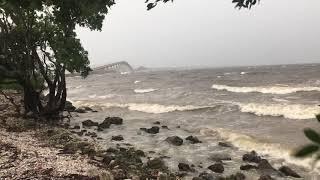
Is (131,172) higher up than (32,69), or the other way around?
(32,69)

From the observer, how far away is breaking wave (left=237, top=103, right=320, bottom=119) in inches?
1080

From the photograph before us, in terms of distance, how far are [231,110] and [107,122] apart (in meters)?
9.40

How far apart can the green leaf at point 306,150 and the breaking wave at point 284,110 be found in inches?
1021

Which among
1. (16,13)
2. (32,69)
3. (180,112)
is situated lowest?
(180,112)

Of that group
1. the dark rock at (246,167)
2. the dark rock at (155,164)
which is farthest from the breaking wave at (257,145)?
the dark rock at (155,164)

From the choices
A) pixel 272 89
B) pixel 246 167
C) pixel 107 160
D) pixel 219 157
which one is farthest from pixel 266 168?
pixel 272 89

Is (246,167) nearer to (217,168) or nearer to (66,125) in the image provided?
(217,168)

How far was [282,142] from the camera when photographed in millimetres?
19500

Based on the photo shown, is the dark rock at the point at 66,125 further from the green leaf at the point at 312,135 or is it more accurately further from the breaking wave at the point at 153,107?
the green leaf at the point at 312,135

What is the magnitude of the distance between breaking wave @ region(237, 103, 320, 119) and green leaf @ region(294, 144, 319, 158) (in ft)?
85.0

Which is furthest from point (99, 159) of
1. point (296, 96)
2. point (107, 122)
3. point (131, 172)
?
point (296, 96)

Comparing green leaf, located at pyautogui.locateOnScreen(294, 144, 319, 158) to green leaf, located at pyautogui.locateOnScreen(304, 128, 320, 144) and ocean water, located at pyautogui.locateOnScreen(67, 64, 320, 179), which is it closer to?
green leaf, located at pyautogui.locateOnScreen(304, 128, 320, 144)

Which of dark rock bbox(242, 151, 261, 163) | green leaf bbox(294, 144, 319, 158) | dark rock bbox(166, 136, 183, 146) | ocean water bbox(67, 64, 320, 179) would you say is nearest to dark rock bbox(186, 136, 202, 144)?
ocean water bbox(67, 64, 320, 179)

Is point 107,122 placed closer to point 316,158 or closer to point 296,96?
point 296,96
